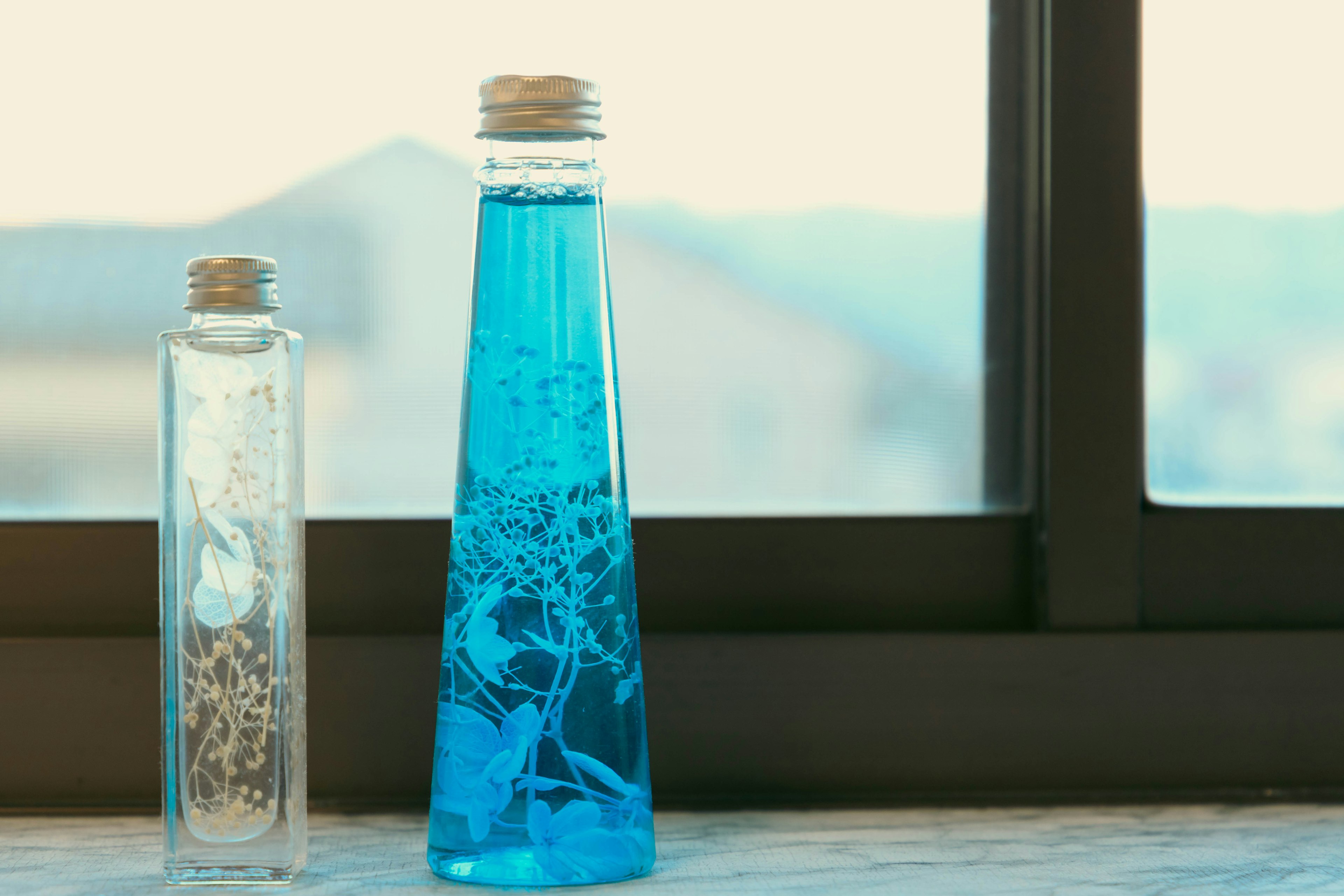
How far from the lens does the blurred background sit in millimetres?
614

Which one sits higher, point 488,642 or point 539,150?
point 539,150

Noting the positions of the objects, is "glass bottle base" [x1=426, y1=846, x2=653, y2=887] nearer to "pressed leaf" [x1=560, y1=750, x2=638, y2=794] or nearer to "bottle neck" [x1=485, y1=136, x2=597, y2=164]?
"pressed leaf" [x1=560, y1=750, x2=638, y2=794]

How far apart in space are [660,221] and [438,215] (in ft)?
0.41

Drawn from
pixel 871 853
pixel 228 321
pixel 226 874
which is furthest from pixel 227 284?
pixel 871 853

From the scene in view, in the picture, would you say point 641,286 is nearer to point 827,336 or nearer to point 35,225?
point 827,336

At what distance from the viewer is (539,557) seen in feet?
1.51

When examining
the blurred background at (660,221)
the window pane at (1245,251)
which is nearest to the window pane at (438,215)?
the blurred background at (660,221)

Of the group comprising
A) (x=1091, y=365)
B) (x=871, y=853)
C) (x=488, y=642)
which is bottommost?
(x=871, y=853)

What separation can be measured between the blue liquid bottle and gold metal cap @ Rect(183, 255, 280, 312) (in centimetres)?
9

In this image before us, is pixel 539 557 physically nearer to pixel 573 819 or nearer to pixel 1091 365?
pixel 573 819

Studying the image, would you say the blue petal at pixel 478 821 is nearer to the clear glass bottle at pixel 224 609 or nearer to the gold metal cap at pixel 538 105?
the clear glass bottle at pixel 224 609

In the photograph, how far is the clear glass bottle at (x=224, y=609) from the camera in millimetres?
457

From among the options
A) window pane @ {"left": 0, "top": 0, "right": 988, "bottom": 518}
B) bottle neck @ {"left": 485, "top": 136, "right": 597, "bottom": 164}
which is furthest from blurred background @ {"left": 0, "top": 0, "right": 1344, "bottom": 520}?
bottle neck @ {"left": 485, "top": 136, "right": 597, "bottom": 164}

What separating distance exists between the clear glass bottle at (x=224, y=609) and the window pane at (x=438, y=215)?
0.16 meters
